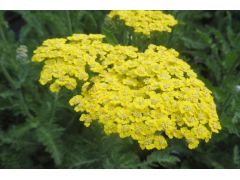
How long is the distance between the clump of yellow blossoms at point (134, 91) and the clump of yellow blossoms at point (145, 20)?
10.0 inches

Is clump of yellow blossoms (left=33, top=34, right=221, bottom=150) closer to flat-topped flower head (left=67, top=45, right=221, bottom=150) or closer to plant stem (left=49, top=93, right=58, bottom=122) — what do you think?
flat-topped flower head (left=67, top=45, right=221, bottom=150)

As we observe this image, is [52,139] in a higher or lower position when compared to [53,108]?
lower

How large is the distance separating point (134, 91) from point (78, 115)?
0.76 m

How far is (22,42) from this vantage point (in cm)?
346

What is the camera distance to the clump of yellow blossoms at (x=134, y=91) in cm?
225

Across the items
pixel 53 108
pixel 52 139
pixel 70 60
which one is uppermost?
pixel 70 60

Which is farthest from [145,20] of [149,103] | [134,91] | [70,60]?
[149,103]

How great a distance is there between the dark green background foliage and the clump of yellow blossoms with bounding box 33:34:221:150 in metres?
0.32

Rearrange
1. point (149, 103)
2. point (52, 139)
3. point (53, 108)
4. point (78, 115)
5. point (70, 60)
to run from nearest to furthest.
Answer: point (149, 103) → point (70, 60) → point (52, 139) → point (53, 108) → point (78, 115)

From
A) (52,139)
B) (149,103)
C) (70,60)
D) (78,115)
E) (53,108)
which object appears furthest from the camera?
(78,115)

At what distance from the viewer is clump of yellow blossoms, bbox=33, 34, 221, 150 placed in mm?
2250

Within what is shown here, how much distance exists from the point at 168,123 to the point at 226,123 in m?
0.66

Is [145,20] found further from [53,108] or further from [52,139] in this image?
[52,139]

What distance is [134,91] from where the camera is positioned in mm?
2381
